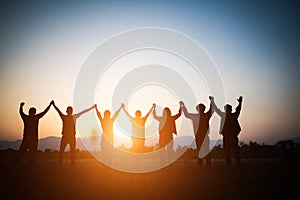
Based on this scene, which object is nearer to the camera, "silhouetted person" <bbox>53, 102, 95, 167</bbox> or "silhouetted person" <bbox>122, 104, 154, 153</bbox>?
"silhouetted person" <bbox>53, 102, 95, 167</bbox>

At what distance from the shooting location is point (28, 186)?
8.71 meters

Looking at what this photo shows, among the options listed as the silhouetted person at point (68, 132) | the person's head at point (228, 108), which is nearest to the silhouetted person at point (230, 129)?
the person's head at point (228, 108)

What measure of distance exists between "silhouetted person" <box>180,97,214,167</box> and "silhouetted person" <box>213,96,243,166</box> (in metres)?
0.64

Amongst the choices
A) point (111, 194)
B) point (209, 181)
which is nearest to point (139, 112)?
point (209, 181)

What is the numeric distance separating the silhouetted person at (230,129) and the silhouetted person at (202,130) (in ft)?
2.10

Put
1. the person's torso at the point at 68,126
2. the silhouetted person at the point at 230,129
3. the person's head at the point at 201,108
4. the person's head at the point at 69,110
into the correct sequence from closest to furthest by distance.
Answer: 1. the silhouetted person at the point at 230,129
2. the person's head at the point at 201,108
3. the person's torso at the point at 68,126
4. the person's head at the point at 69,110

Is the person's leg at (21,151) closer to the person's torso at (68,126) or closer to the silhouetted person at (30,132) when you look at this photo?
the silhouetted person at (30,132)

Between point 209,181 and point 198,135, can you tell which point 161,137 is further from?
point 209,181

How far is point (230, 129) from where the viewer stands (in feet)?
43.1

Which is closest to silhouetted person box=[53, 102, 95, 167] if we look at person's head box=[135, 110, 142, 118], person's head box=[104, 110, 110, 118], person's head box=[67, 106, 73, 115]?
person's head box=[67, 106, 73, 115]

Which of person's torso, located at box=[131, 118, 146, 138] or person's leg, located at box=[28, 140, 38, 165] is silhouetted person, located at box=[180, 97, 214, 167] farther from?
person's leg, located at box=[28, 140, 38, 165]

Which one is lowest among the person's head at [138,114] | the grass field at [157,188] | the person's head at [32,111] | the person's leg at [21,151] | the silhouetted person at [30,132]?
the grass field at [157,188]

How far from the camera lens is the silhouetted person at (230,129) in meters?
13.0

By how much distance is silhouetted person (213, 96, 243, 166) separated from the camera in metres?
13.0
